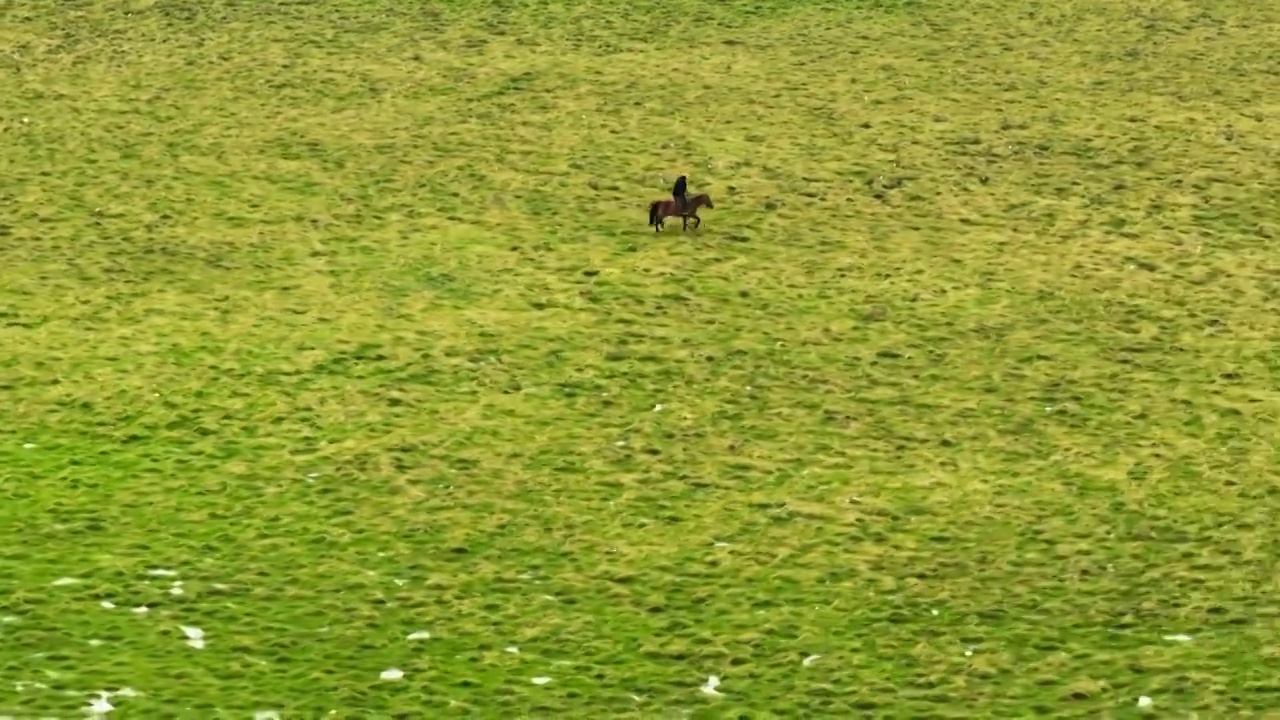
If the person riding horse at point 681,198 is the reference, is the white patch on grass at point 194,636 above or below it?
below

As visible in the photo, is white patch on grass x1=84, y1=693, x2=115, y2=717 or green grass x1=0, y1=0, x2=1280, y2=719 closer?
white patch on grass x1=84, y1=693, x2=115, y2=717

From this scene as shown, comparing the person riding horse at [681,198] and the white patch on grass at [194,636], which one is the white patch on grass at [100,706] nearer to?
the white patch on grass at [194,636]

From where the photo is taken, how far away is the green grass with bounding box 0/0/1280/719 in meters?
6.04

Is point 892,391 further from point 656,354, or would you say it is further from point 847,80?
point 847,80

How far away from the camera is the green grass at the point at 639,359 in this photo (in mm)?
6043

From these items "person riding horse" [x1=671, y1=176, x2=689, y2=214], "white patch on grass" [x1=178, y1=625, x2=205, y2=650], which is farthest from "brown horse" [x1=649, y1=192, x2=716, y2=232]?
"white patch on grass" [x1=178, y1=625, x2=205, y2=650]

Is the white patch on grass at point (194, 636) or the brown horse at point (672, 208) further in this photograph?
the brown horse at point (672, 208)

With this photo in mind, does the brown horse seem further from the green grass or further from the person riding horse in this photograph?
the green grass

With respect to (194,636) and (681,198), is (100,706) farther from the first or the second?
(681,198)

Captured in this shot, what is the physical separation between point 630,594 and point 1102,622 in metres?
1.35

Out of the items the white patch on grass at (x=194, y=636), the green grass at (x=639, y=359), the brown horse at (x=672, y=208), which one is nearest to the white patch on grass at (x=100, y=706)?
the green grass at (x=639, y=359)

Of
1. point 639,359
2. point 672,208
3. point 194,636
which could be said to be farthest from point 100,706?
point 672,208

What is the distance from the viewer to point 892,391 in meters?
7.92

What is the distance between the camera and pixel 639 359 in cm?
819
